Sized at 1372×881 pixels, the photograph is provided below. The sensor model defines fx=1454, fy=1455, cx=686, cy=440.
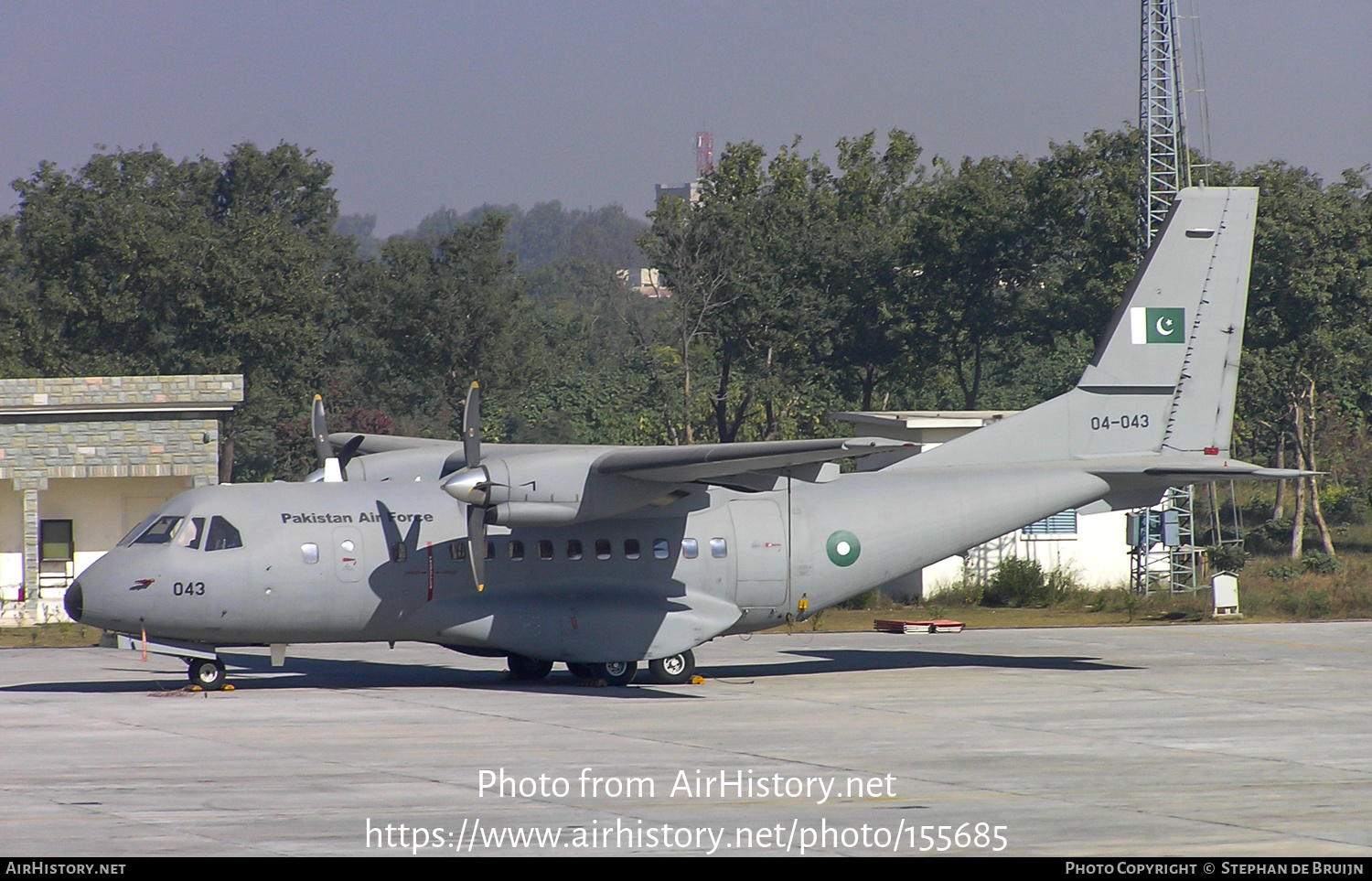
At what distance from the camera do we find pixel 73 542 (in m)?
34.5

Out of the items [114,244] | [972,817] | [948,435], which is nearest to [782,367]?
[948,435]

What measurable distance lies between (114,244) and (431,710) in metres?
36.7

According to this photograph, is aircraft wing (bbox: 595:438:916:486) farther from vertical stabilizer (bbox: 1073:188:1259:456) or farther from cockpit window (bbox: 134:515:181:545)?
vertical stabilizer (bbox: 1073:188:1259:456)

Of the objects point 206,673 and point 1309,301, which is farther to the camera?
point 1309,301

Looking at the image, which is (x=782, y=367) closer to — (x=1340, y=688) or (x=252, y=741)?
(x=1340, y=688)

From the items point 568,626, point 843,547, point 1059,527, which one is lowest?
point 568,626

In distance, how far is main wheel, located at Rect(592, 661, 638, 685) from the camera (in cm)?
2066

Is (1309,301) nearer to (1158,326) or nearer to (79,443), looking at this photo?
(1158,326)

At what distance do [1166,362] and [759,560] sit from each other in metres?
7.28

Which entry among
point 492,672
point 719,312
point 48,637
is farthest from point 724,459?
point 719,312

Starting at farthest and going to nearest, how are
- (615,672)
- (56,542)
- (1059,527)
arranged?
(1059,527) → (56,542) → (615,672)

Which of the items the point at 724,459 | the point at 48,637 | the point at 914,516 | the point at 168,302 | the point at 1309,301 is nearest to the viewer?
the point at 724,459

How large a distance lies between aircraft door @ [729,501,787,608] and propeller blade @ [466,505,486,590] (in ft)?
13.1

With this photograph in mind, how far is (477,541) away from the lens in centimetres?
1889
